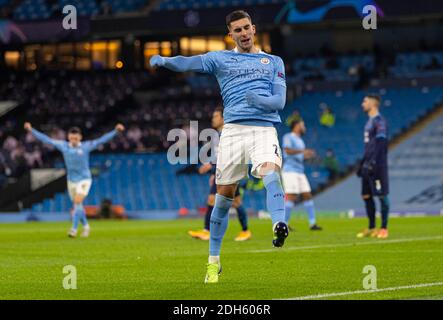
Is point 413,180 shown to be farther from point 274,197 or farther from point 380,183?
point 274,197

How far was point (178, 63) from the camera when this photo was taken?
1095 centimetres

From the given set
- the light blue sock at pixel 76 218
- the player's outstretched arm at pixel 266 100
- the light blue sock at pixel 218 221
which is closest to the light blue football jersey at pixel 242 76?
the player's outstretched arm at pixel 266 100

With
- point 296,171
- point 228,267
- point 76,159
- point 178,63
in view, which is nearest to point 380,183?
point 296,171

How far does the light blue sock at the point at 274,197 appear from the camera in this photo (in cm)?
1072

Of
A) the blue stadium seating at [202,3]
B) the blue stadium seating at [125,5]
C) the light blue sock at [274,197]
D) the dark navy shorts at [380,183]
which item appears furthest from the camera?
the blue stadium seating at [125,5]

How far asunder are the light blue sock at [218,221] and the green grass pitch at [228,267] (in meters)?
0.37

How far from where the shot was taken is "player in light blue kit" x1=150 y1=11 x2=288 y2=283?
36.3 ft

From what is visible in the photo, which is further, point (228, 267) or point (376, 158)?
point (376, 158)

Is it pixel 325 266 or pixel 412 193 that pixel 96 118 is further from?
pixel 325 266

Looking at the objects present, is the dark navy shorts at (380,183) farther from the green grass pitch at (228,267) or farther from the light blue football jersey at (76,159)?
the light blue football jersey at (76,159)

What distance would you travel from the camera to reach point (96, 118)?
50.5 metres

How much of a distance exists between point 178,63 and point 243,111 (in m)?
0.87

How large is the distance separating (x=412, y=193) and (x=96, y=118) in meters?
16.2
